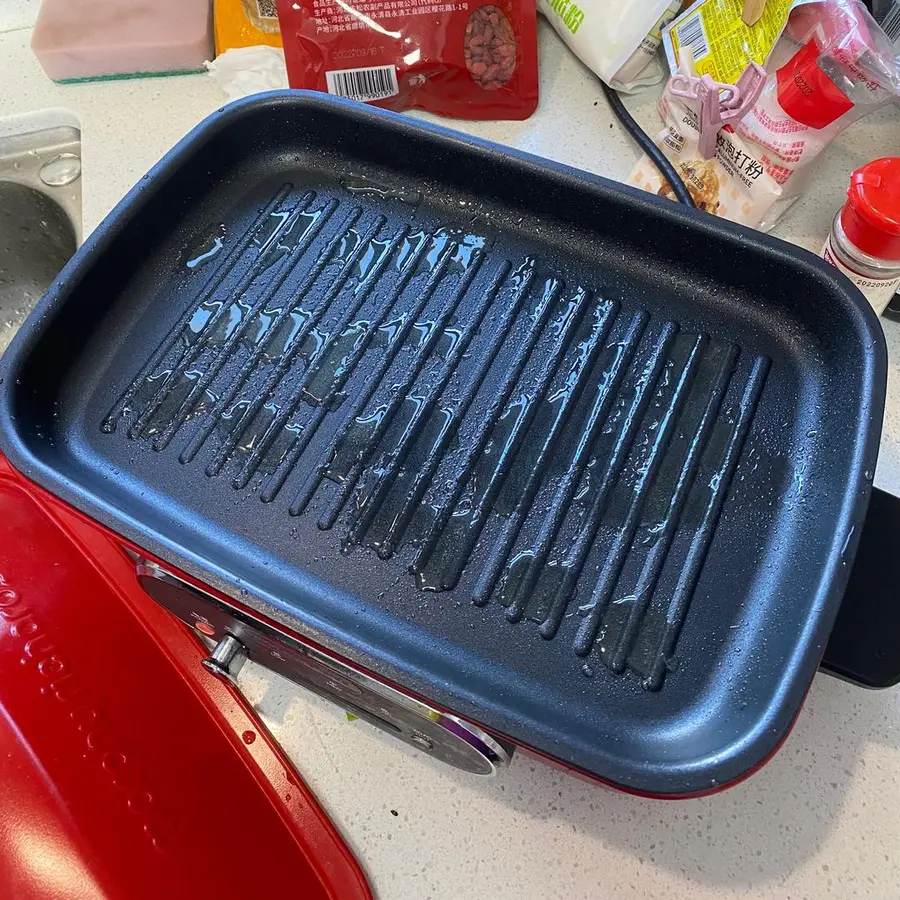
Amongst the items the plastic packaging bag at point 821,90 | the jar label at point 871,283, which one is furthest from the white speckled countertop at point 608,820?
the plastic packaging bag at point 821,90

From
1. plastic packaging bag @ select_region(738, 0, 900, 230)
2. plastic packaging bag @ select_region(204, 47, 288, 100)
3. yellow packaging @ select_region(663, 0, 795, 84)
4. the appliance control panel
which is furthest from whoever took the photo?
plastic packaging bag @ select_region(204, 47, 288, 100)

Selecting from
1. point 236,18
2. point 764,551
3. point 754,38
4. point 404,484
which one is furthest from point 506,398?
point 236,18

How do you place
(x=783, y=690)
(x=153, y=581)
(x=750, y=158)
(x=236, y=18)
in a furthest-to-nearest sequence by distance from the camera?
→ (x=236, y=18) < (x=750, y=158) < (x=153, y=581) < (x=783, y=690)

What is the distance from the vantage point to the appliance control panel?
42 cm

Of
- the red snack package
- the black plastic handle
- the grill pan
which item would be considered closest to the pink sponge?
the red snack package

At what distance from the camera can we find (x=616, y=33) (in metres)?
0.73

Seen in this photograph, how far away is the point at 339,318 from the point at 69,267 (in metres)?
0.20

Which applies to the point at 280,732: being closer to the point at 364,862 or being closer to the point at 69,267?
the point at 364,862

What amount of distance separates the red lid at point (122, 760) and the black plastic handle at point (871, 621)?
351mm

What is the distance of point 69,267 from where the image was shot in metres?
0.55

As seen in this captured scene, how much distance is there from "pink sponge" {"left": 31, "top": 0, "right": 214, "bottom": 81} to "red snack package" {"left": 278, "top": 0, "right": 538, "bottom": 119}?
0.53ft

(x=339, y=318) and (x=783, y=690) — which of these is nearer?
(x=783, y=690)

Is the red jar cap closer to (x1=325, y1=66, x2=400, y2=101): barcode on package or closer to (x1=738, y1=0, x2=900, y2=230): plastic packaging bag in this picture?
(x1=738, y1=0, x2=900, y2=230): plastic packaging bag

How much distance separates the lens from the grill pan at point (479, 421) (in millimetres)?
439
